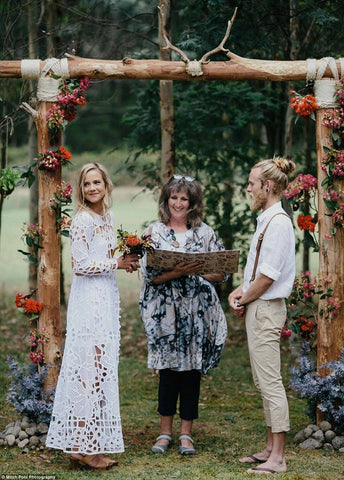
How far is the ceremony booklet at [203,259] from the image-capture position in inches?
183

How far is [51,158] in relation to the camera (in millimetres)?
5117

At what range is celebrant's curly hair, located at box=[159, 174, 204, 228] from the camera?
4.98m

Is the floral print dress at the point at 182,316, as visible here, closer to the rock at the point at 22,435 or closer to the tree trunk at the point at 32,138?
the rock at the point at 22,435

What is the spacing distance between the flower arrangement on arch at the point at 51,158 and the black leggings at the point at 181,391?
69.1 inches

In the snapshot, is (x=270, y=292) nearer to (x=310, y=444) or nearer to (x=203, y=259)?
(x=203, y=259)

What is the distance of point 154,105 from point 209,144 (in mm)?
894

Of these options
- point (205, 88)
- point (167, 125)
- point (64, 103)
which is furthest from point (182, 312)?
point (205, 88)

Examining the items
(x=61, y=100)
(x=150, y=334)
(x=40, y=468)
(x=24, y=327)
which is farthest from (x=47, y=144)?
(x=24, y=327)

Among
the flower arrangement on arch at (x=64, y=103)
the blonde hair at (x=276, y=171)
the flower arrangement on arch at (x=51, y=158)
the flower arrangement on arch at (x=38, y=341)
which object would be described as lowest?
the flower arrangement on arch at (x=38, y=341)

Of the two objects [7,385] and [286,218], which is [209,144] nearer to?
[7,385]

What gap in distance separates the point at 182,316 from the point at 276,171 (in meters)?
1.28

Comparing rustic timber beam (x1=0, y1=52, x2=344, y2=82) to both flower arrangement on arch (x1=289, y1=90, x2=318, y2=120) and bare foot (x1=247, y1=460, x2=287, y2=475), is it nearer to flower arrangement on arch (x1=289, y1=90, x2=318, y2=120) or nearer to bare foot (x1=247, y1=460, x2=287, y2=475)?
flower arrangement on arch (x1=289, y1=90, x2=318, y2=120)

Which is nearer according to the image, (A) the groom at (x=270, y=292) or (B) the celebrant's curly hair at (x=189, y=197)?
(A) the groom at (x=270, y=292)

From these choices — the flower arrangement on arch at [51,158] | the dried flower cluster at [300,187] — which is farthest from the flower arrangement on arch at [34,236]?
the dried flower cluster at [300,187]
